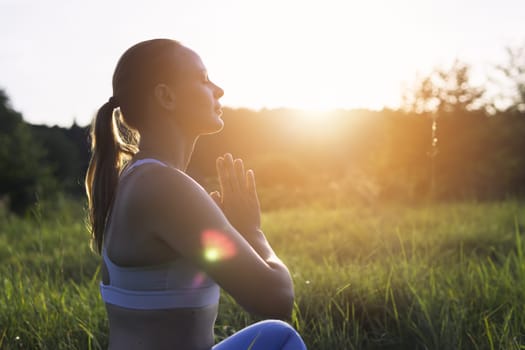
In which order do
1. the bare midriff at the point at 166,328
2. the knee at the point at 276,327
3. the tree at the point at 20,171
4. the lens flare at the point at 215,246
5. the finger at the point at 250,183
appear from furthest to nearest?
Result: the tree at the point at 20,171
the finger at the point at 250,183
the knee at the point at 276,327
the bare midriff at the point at 166,328
the lens flare at the point at 215,246

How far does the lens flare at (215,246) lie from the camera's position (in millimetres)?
1260

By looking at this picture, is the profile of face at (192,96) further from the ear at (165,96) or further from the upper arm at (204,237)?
the upper arm at (204,237)

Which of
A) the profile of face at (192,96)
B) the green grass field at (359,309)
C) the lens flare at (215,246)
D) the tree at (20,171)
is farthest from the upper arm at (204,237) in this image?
the tree at (20,171)

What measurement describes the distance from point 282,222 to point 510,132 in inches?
390

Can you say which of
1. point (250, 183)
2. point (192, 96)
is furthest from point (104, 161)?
point (250, 183)

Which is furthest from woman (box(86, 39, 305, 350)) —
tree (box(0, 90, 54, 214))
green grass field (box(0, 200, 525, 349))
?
tree (box(0, 90, 54, 214))

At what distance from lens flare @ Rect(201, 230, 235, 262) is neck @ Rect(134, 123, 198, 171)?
362 mm

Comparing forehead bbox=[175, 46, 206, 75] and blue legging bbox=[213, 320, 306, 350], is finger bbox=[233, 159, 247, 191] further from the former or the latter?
blue legging bbox=[213, 320, 306, 350]

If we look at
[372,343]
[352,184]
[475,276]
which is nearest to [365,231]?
[475,276]

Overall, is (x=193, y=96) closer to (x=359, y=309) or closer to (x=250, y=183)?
(x=250, y=183)

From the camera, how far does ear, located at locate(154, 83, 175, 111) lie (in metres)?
1.49

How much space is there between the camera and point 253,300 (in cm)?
131


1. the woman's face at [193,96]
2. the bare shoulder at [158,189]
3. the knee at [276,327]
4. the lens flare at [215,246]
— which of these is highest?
the woman's face at [193,96]

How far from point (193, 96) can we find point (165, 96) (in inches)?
3.4
